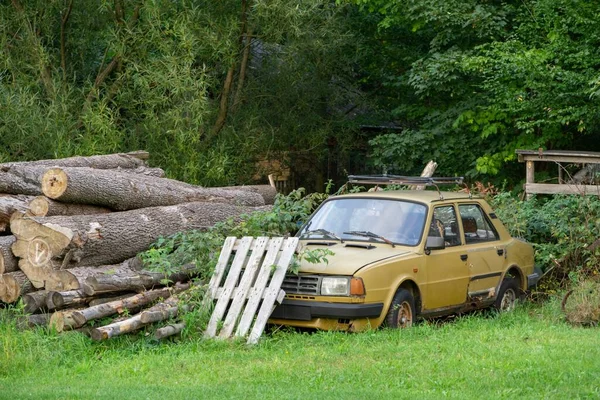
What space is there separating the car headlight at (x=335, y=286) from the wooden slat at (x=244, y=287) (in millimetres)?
848

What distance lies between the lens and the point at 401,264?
10633 mm

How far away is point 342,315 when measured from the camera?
1016 cm

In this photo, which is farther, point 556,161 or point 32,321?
point 556,161

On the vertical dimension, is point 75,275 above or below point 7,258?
below

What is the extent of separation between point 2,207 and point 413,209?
4.98 m

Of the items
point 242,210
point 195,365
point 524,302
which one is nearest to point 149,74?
point 242,210

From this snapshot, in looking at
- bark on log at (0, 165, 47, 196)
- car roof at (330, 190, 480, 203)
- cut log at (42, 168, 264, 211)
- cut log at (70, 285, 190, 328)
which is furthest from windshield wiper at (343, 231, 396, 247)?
bark on log at (0, 165, 47, 196)

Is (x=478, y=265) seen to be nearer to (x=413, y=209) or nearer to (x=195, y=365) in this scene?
(x=413, y=209)

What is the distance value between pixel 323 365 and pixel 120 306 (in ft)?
9.40

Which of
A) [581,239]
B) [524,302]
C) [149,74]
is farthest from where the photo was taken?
[149,74]

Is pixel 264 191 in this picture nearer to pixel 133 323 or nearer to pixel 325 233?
pixel 325 233

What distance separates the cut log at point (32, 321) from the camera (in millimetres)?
10336

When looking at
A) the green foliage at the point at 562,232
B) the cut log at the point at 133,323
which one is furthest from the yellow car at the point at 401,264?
the cut log at the point at 133,323

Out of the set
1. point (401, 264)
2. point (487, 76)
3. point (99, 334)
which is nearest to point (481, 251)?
point (401, 264)
